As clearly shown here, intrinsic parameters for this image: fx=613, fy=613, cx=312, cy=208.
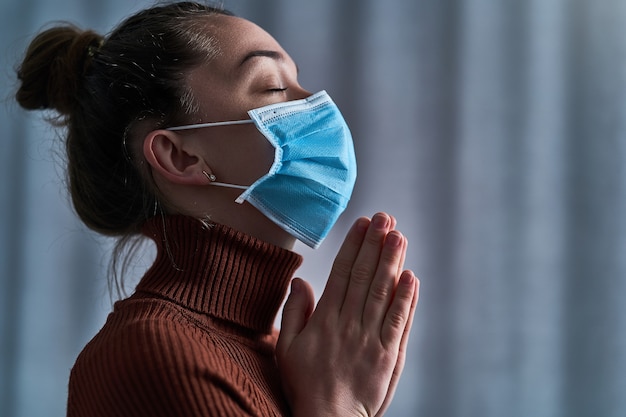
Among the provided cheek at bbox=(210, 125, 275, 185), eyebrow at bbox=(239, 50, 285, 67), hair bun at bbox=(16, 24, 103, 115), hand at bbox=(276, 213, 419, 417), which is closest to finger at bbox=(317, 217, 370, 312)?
hand at bbox=(276, 213, 419, 417)

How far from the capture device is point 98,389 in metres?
0.87

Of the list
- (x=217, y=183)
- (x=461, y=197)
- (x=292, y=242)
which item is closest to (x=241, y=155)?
(x=217, y=183)

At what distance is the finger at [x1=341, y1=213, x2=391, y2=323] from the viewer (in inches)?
41.8

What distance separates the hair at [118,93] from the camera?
1111 millimetres

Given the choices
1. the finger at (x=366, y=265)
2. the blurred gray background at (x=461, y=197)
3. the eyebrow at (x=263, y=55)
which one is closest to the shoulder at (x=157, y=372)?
the finger at (x=366, y=265)

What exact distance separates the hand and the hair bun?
0.60 metres

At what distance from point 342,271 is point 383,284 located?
8cm

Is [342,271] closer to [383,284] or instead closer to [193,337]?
[383,284]

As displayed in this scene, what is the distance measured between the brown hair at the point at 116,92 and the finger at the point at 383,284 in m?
0.43

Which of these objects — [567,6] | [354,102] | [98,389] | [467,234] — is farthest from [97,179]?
[567,6]

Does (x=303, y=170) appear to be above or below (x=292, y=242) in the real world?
above

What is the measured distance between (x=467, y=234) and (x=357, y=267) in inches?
19.9

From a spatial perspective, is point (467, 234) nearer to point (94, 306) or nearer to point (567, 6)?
point (567, 6)

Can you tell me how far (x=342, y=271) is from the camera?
1091 millimetres
